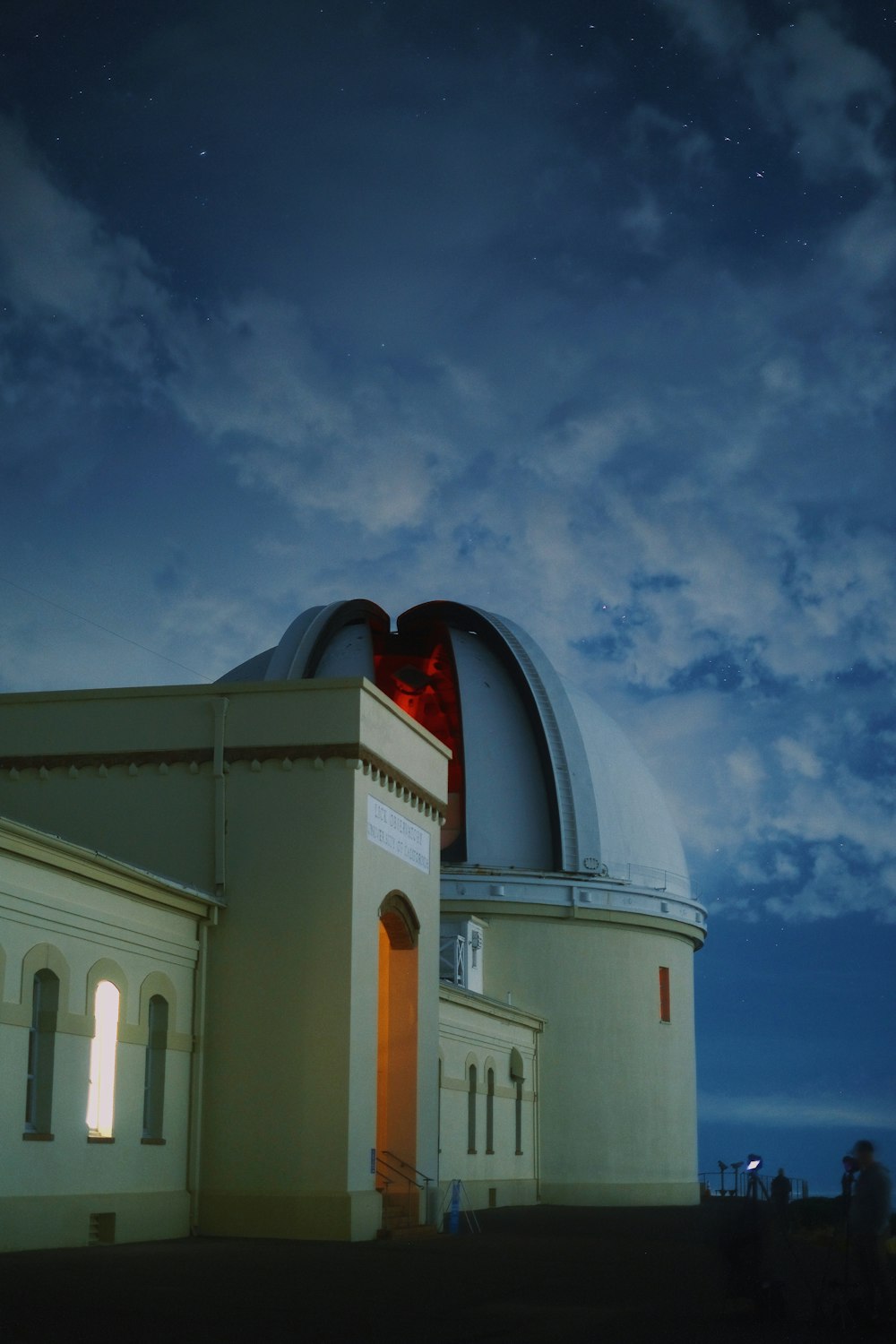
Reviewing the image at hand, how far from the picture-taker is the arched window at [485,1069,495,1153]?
27969 mm

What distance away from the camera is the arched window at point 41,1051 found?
608 inches

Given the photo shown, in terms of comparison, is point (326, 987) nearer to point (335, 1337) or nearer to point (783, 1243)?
point (783, 1243)

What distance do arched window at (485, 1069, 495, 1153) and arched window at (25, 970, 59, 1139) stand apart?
45.0 feet

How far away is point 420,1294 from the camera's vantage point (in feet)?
40.2

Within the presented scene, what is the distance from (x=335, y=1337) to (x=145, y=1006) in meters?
8.60

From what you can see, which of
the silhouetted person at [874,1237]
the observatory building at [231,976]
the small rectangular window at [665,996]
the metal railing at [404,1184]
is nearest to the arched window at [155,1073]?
the observatory building at [231,976]

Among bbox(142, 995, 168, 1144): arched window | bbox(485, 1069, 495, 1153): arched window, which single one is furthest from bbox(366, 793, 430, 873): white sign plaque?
bbox(485, 1069, 495, 1153): arched window

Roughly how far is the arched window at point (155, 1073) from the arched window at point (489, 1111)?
11.2 metres

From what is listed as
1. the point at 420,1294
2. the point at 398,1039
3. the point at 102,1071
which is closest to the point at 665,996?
the point at 398,1039

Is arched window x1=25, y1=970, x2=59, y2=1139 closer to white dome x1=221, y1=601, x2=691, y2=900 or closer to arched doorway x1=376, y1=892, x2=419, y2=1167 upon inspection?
arched doorway x1=376, y1=892, x2=419, y2=1167

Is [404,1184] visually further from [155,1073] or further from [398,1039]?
[155,1073]

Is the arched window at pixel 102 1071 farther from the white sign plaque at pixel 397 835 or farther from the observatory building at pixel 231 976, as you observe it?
the white sign plaque at pixel 397 835

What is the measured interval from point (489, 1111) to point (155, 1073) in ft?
38.5

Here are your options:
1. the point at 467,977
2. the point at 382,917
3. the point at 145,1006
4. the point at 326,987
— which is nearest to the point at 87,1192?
the point at 145,1006
